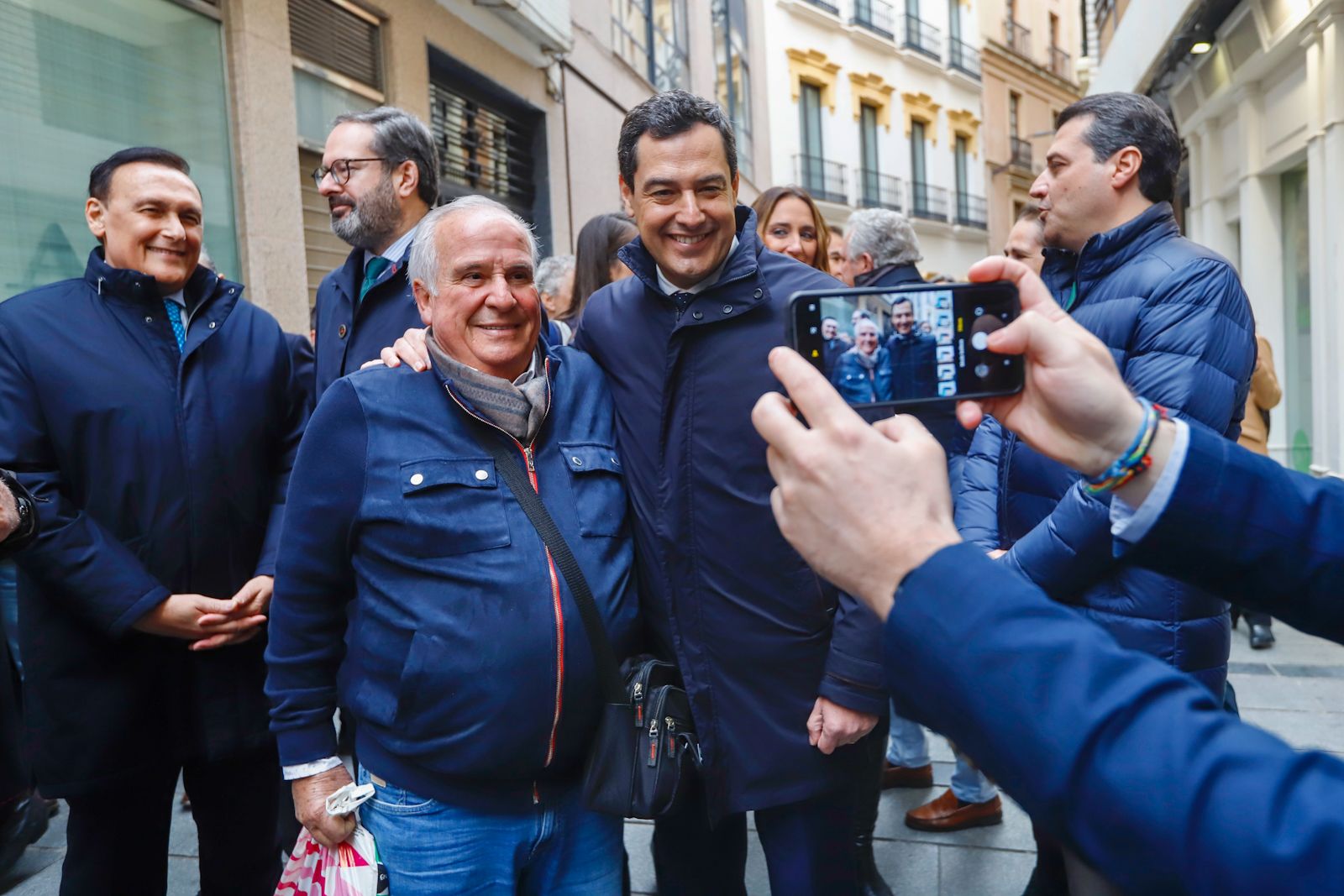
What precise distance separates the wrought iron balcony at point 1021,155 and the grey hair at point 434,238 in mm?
33453

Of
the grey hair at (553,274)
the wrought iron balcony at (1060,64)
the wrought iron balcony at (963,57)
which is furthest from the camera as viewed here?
the wrought iron balcony at (1060,64)

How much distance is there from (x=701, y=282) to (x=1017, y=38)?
3537cm

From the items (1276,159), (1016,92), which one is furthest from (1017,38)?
(1276,159)

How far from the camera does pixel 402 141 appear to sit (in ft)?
11.1

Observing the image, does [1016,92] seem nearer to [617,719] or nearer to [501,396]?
[501,396]

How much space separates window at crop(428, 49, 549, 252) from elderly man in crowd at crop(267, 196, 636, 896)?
618cm

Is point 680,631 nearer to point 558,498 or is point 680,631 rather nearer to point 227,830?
point 558,498

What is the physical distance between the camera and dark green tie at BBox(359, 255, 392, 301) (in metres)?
3.29

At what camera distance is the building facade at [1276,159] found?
7.14 meters

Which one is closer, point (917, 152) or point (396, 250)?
A: point (396, 250)

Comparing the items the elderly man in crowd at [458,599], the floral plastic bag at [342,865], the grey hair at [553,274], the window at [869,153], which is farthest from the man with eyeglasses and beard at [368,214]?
the window at [869,153]

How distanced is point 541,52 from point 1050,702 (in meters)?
10.5

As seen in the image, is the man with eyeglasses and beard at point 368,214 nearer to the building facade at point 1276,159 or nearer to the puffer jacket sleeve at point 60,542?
the puffer jacket sleeve at point 60,542

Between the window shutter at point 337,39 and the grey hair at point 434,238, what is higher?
the window shutter at point 337,39
